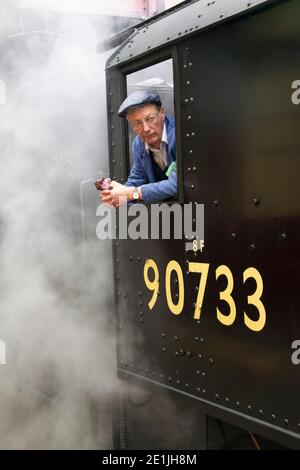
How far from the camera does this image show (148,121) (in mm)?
3047

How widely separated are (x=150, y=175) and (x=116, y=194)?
0.20m

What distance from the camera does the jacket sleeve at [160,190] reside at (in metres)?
2.97

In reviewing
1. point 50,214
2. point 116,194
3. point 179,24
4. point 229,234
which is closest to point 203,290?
point 229,234

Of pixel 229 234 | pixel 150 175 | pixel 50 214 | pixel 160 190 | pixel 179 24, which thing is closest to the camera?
pixel 229 234

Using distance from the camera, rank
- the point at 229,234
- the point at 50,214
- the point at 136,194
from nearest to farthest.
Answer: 1. the point at 229,234
2. the point at 136,194
3. the point at 50,214

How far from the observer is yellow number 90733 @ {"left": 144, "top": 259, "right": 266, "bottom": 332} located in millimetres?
2482

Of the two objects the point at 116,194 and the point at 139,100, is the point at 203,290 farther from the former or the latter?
the point at 139,100

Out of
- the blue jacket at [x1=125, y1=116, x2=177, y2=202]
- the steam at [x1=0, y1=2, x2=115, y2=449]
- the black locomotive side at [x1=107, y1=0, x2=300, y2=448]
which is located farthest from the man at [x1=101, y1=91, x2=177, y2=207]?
the steam at [x1=0, y1=2, x2=115, y2=449]

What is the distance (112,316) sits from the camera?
3.96 meters

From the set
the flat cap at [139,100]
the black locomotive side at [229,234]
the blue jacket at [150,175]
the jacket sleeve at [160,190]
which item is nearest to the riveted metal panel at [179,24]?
the black locomotive side at [229,234]

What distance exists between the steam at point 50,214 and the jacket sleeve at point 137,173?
0.81 m

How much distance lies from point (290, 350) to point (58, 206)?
2.17m

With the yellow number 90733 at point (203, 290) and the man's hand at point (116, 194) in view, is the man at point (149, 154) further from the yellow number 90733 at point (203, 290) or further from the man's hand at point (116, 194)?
the yellow number 90733 at point (203, 290)

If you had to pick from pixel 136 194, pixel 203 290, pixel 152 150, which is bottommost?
pixel 203 290
